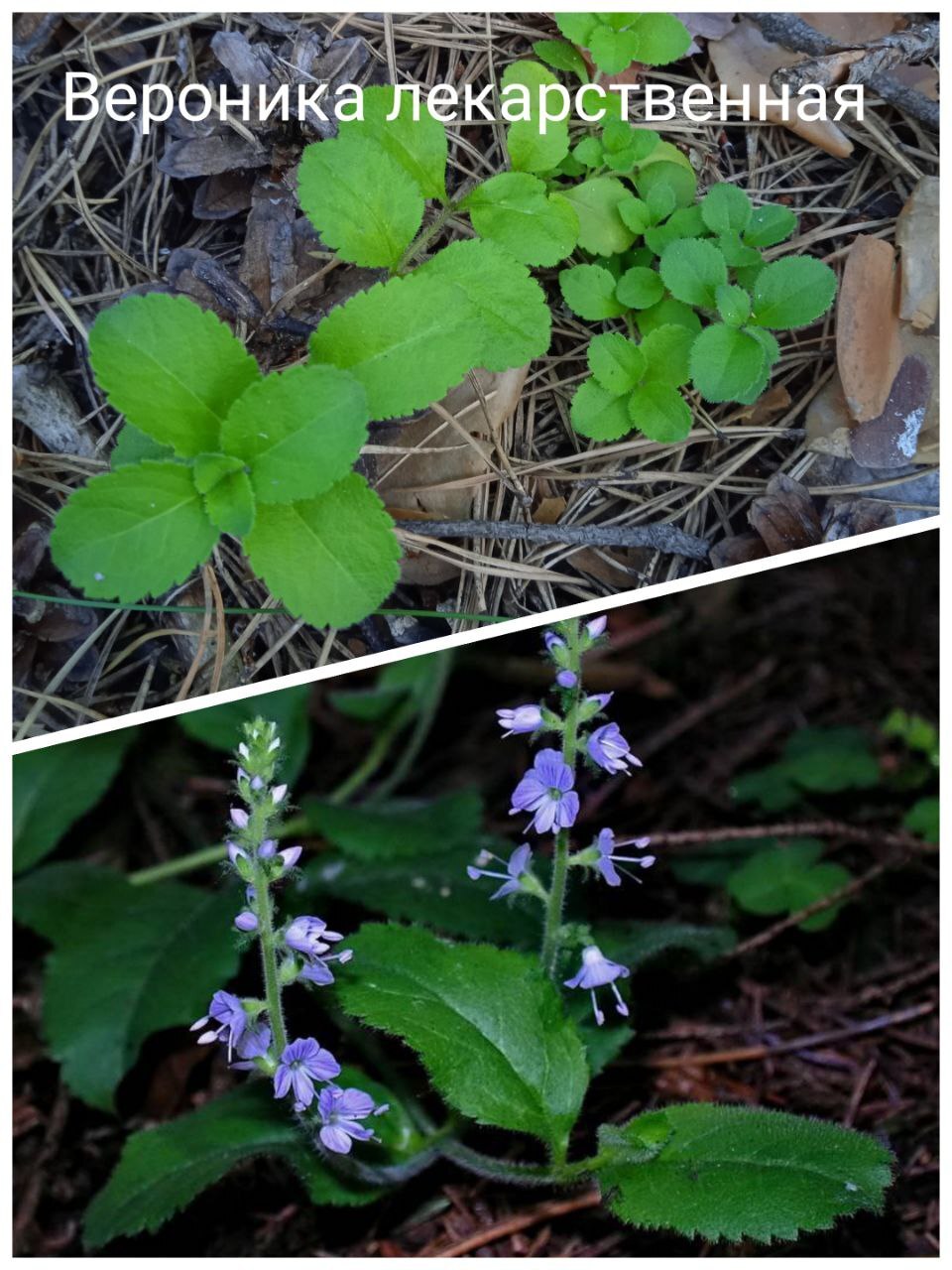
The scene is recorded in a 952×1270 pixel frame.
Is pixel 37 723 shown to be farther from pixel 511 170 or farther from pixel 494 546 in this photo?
pixel 511 170

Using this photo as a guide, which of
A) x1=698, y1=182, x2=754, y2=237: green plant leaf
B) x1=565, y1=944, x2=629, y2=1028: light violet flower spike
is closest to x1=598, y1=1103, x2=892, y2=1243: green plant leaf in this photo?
x1=565, y1=944, x2=629, y2=1028: light violet flower spike

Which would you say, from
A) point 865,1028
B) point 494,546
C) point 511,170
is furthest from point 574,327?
point 865,1028

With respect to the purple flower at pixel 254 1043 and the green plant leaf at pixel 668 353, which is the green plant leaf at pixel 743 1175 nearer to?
the purple flower at pixel 254 1043

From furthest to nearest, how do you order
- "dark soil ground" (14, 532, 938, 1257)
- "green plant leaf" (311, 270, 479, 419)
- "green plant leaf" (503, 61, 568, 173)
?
"green plant leaf" (503, 61, 568, 173), "green plant leaf" (311, 270, 479, 419), "dark soil ground" (14, 532, 938, 1257)

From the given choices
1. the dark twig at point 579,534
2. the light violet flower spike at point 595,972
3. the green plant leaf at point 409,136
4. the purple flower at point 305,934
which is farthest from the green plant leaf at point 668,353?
the purple flower at point 305,934

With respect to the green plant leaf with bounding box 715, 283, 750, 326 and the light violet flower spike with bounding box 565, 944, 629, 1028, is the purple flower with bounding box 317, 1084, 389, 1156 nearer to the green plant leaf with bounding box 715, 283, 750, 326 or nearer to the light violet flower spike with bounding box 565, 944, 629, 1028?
the light violet flower spike with bounding box 565, 944, 629, 1028

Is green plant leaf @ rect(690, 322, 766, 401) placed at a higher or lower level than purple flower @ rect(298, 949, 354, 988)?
higher

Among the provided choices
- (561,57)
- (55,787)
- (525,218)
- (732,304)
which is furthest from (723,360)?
(55,787)
